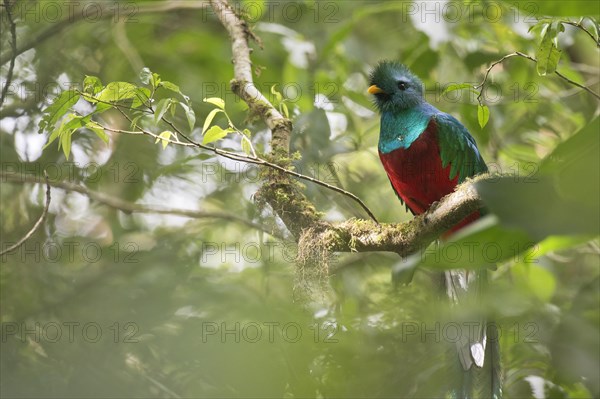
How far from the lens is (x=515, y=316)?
341 centimetres

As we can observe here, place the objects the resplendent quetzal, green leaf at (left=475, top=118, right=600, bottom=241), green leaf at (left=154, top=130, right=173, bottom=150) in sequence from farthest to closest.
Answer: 1. the resplendent quetzal
2. green leaf at (left=154, top=130, right=173, bottom=150)
3. green leaf at (left=475, top=118, right=600, bottom=241)

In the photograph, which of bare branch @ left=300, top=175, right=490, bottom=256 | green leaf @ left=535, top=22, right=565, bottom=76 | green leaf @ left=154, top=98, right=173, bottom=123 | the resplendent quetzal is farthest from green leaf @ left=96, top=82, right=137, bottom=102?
the resplendent quetzal

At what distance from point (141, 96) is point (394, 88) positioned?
173cm

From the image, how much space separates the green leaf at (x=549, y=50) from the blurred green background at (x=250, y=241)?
13 cm

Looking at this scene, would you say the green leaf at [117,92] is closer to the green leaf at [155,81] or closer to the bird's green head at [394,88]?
the green leaf at [155,81]

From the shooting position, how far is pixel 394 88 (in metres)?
3.74

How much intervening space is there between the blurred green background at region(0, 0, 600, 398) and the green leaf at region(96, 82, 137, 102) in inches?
39.1

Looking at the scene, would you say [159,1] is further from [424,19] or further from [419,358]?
[419,358]

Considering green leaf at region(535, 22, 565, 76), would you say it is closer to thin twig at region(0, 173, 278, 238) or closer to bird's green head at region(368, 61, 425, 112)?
bird's green head at region(368, 61, 425, 112)

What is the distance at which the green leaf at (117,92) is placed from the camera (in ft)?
7.66

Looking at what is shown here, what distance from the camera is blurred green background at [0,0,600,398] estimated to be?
9.66ft

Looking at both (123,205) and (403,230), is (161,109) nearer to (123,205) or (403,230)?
(403,230)

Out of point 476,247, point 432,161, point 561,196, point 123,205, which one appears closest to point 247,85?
point 432,161

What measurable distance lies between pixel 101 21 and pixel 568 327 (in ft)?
11.6
